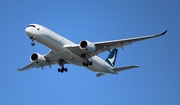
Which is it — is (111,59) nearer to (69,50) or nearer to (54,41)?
(69,50)

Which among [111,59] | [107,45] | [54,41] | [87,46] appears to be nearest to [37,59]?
[54,41]

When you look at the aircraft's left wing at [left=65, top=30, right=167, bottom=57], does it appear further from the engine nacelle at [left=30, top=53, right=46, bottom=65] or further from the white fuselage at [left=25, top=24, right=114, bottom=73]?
the engine nacelle at [left=30, top=53, right=46, bottom=65]

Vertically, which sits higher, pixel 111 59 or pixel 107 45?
pixel 111 59

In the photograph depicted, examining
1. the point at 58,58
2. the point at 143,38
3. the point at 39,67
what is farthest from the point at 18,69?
the point at 143,38

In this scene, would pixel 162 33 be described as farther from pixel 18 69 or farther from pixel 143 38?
pixel 18 69

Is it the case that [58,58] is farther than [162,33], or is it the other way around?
A: [58,58]

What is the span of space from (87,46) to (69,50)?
2127 millimetres

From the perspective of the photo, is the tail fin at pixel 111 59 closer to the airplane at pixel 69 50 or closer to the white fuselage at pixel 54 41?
the airplane at pixel 69 50

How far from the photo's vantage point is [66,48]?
4066 centimetres

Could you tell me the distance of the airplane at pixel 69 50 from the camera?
39.5 metres

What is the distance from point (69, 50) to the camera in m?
40.9

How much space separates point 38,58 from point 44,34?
18.7 feet

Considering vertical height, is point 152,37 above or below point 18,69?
below

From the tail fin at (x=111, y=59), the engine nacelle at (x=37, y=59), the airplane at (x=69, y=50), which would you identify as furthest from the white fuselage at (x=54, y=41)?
the tail fin at (x=111, y=59)
